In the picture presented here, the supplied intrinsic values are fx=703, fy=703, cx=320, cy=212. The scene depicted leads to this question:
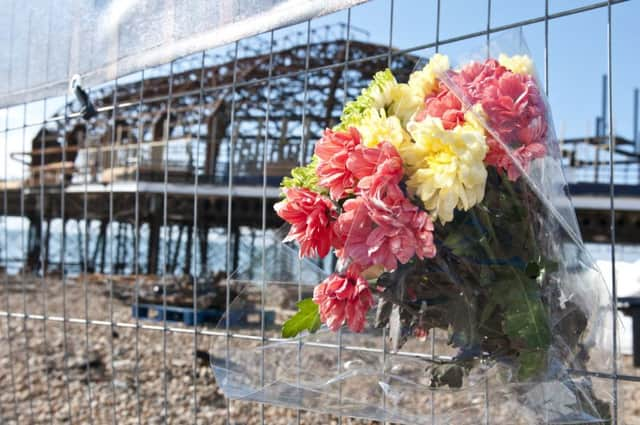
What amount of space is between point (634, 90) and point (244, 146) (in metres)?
5.99

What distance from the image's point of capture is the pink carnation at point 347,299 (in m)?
0.77

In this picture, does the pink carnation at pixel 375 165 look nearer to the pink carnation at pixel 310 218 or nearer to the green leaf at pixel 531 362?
the pink carnation at pixel 310 218

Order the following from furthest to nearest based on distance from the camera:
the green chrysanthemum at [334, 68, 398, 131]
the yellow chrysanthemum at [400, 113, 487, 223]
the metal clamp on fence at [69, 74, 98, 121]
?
the metal clamp on fence at [69, 74, 98, 121] → the green chrysanthemum at [334, 68, 398, 131] → the yellow chrysanthemum at [400, 113, 487, 223]

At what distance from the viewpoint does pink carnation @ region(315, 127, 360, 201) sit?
30.1 inches

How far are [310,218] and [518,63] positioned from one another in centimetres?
31

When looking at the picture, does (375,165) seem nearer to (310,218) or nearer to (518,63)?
(310,218)

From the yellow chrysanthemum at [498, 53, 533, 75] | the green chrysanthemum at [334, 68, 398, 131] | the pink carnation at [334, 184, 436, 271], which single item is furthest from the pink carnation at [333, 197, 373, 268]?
the yellow chrysanthemum at [498, 53, 533, 75]

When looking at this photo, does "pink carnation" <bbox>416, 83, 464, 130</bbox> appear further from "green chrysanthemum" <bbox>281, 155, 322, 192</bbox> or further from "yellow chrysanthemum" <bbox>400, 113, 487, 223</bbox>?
"green chrysanthemum" <bbox>281, 155, 322, 192</bbox>

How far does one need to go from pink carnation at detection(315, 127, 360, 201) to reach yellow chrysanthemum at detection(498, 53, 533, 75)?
0.21m

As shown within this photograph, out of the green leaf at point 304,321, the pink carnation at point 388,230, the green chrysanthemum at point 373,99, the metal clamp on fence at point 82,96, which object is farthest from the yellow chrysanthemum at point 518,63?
the metal clamp on fence at point 82,96

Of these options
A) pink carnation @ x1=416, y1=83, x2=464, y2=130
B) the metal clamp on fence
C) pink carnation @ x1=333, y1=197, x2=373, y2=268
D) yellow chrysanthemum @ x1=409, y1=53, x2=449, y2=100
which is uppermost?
the metal clamp on fence

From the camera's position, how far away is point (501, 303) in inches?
29.2

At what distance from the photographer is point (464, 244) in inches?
29.1

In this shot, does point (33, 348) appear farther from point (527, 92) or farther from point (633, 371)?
point (527, 92)
